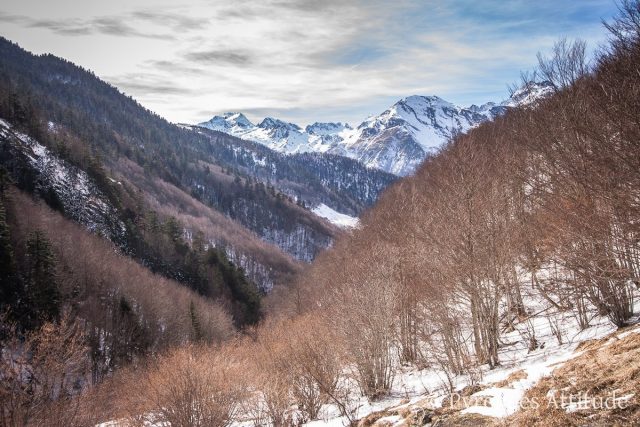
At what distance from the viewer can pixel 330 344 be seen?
1947 cm

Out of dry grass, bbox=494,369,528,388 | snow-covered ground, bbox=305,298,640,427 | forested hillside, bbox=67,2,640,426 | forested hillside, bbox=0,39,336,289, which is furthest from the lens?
forested hillside, bbox=0,39,336,289

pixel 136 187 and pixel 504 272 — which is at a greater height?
pixel 136 187

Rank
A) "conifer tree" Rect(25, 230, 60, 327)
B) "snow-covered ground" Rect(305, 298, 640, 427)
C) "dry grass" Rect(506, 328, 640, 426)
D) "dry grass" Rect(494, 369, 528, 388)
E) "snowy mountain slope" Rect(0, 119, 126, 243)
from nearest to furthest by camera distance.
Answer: "dry grass" Rect(506, 328, 640, 426), "snow-covered ground" Rect(305, 298, 640, 427), "dry grass" Rect(494, 369, 528, 388), "conifer tree" Rect(25, 230, 60, 327), "snowy mountain slope" Rect(0, 119, 126, 243)

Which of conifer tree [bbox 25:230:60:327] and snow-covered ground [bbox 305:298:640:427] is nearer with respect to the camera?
snow-covered ground [bbox 305:298:640:427]

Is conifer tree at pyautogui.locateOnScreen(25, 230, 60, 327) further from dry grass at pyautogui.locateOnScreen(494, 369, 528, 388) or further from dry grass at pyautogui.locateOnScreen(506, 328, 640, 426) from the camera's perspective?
dry grass at pyautogui.locateOnScreen(506, 328, 640, 426)

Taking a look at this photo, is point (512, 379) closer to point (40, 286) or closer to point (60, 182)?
point (40, 286)

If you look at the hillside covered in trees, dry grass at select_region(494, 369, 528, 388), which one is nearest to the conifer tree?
the hillside covered in trees

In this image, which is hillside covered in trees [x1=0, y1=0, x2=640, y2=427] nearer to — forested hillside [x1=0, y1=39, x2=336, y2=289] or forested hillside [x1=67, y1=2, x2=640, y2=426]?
forested hillside [x1=67, y1=2, x2=640, y2=426]

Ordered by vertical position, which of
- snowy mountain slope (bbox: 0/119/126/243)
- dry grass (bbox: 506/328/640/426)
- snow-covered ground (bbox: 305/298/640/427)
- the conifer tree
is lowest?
snow-covered ground (bbox: 305/298/640/427)

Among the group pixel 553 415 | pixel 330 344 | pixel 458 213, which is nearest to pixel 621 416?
pixel 553 415

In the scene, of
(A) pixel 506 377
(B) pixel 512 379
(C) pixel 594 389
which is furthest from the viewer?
(A) pixel 506 377

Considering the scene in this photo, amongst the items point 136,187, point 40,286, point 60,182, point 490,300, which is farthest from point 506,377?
point 136,187

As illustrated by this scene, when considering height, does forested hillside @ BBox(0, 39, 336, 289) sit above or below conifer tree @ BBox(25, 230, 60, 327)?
above

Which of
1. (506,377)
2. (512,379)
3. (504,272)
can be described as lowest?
(506,377)
